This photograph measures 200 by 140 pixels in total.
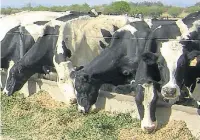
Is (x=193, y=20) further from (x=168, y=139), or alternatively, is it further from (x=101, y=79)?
(x=168, y=139)

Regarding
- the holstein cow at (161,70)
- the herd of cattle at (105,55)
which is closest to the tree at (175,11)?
the herd of cattle at (105,55)

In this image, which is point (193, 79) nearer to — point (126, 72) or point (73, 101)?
point (126, 72)

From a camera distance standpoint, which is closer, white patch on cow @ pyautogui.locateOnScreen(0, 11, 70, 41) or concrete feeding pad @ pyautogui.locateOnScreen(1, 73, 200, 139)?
concrete feeding pad @ pyautogui.locateOnScreen(1, 73, 200, 139)

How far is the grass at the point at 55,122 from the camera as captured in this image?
22.4 feet

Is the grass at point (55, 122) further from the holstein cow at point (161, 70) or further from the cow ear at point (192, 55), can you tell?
the cow ear at point (192, 55)

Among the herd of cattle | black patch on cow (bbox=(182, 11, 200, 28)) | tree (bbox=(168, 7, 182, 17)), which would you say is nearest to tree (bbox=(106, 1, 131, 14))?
tree (bbox=(168, 7, 182, 17))

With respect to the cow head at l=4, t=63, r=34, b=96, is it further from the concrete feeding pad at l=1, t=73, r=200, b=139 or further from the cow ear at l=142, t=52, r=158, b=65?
the cow ear at l=142, t=52, r=158, b=65

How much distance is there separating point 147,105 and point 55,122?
153 cm

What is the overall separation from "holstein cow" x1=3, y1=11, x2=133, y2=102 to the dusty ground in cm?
105

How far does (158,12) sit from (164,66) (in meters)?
13.9

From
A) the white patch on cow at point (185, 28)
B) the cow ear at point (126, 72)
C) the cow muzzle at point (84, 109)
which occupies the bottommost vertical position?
the cow muzzle at point (84, 109)

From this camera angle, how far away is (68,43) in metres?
9.31

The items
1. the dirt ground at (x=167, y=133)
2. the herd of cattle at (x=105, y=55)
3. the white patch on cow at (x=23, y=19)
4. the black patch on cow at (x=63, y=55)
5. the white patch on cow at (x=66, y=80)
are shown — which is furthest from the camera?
the white patch on cow at (x=23, y=19)

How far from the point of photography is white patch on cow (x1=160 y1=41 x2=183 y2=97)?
21.3 ft
